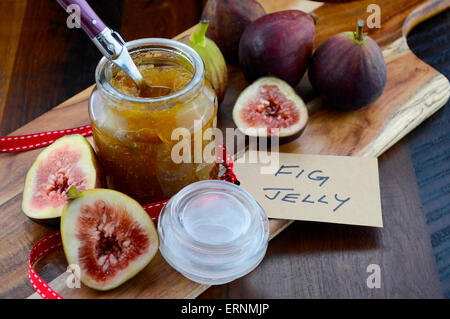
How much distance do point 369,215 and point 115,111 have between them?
539 millimetres

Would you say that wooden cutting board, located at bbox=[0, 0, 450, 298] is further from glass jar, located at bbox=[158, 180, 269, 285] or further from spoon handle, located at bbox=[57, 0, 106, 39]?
spoon handle, located at bbox=[57, 0, 106, 39]

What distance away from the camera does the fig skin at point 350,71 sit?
118 centimetres

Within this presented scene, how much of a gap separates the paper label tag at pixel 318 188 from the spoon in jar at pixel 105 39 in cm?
32

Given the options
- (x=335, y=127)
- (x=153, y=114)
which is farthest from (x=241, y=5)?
(x=153, y=114)

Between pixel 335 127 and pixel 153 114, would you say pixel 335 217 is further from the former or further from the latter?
pixel 153 114

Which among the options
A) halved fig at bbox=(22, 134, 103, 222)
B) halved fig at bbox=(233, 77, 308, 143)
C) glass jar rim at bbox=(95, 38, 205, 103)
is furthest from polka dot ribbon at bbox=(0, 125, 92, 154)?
halved fig at bbox=(233, 77, 308, 143)

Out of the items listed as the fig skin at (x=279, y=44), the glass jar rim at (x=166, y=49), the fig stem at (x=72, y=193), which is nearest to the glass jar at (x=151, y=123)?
the glass jar rim at (x=166, y=49)

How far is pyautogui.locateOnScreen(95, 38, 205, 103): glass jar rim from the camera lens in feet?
2.87

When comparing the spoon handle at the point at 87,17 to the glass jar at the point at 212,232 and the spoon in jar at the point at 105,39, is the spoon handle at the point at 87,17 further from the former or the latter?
the glass jar at the point at 212,232

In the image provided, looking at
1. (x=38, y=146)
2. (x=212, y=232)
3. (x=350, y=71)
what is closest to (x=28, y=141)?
(x=38, y=146)

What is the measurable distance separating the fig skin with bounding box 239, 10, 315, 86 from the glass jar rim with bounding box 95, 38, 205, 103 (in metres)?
0.29

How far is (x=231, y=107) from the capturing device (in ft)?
4.20

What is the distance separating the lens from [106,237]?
90 centimetres

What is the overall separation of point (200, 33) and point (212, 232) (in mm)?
490
